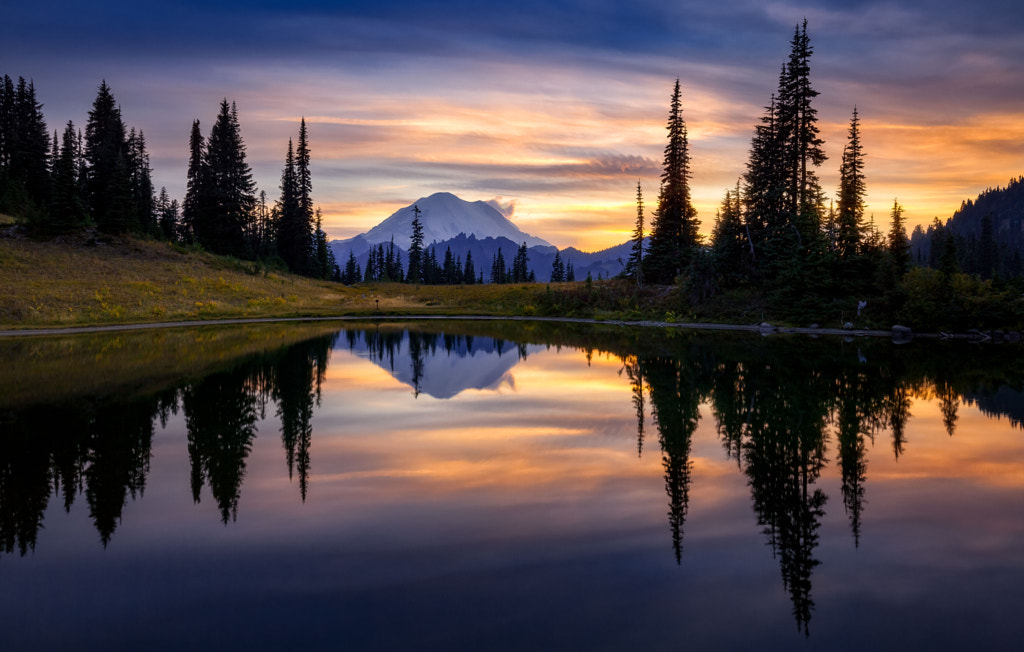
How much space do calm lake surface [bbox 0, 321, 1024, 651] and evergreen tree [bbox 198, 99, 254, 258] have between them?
6938 cm

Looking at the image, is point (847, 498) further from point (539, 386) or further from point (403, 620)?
point (539, 386)

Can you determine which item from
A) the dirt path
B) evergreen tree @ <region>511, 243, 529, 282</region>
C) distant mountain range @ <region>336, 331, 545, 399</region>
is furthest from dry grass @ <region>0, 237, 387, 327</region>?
evergreen tree @ <region>511, 243, 529, 282</region>

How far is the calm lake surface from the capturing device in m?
5.94

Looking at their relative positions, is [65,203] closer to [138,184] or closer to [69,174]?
[69,174]

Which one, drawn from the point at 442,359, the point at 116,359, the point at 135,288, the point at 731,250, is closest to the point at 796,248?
the point at 731,250

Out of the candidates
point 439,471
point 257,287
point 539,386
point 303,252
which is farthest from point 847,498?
point 303,252

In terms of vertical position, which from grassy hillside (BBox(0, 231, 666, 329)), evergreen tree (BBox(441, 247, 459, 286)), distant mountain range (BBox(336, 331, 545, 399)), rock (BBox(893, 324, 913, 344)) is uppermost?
evergreen tree (BBox(441, 247, 459, 286))

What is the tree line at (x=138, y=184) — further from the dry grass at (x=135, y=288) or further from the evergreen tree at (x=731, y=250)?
the evergreen tree at (x=731, y=250)

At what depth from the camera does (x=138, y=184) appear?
288 ft

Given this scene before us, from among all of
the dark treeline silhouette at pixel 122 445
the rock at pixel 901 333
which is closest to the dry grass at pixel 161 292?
the dark treeline silhouette at pixel 122 445

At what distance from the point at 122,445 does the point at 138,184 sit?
297ft

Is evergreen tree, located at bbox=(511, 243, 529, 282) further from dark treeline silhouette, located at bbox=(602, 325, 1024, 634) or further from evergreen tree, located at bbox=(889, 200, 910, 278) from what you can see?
dark treeline silhouette, located at bbox=(602, 325, 1024, 634)

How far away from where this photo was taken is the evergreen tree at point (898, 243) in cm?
5403

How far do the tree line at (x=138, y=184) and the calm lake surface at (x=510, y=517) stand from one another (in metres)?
63.0
